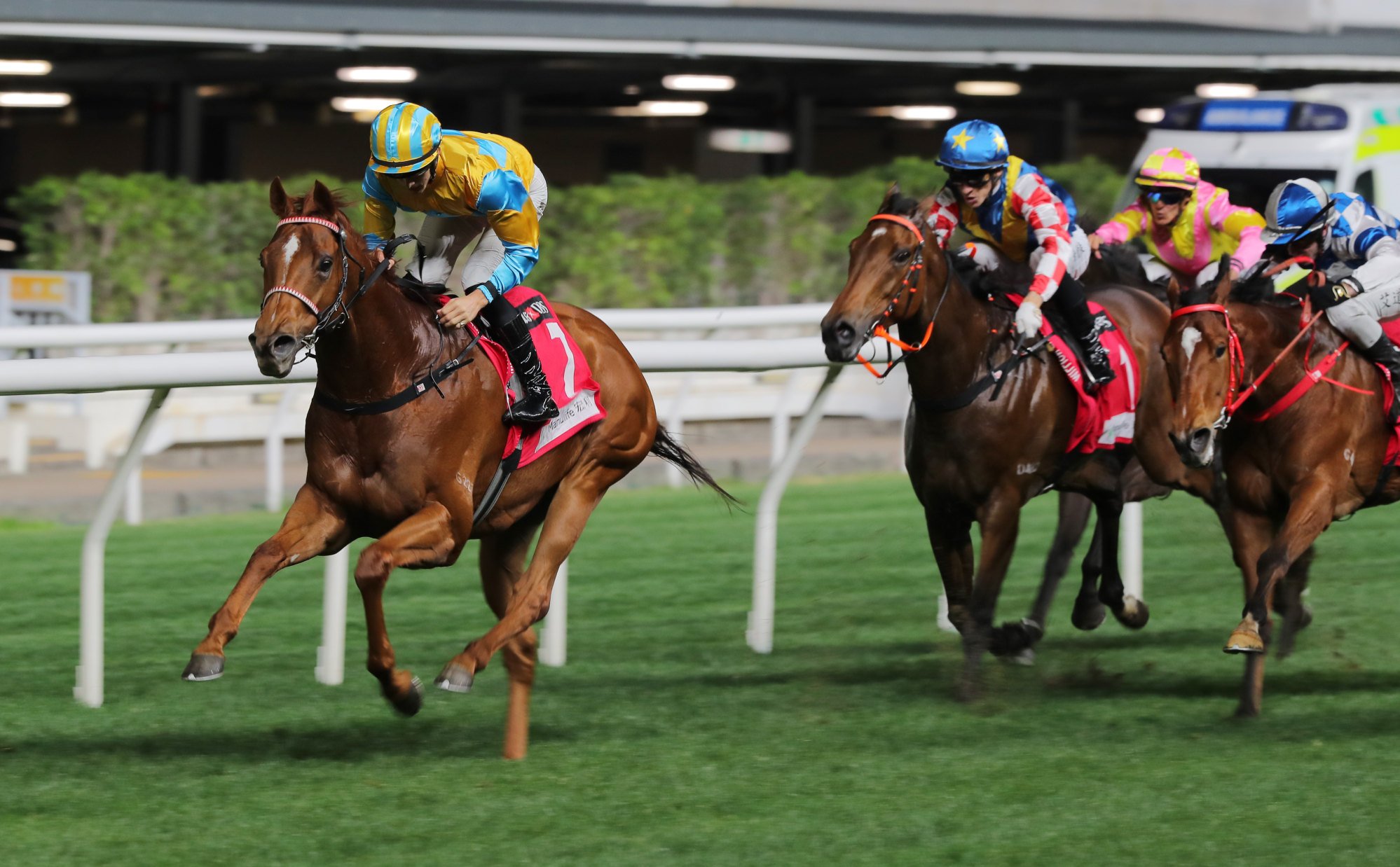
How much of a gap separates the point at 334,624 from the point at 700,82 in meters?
11.0

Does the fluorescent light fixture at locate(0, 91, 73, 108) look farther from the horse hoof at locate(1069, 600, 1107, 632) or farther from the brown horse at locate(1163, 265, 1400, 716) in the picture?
the brown horse at locate(1163, 265, 1400, 716)

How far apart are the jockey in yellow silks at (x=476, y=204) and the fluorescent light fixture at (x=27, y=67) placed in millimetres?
10377

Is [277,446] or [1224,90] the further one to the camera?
[1224,90]

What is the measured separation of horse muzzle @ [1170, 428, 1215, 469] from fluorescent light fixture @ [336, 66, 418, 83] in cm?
1023

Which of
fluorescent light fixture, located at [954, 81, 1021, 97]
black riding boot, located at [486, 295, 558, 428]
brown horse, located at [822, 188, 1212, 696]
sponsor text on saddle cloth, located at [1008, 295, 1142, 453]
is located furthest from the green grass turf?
fluorescent light fixture, located at [954, 81, 1021, 97]

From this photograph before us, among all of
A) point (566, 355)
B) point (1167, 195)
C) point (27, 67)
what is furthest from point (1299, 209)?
point (27, 67)

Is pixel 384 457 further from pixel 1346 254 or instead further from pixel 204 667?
pixel 1346 254

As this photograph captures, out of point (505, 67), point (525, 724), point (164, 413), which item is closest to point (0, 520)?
point (164, 413)

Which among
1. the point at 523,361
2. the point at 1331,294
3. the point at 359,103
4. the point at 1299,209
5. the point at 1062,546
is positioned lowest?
the point at 1062,546

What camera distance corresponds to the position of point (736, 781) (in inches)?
176

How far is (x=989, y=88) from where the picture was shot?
1775cm

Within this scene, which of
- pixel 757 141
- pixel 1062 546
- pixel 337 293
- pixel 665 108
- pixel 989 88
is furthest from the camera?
pixel 665 108

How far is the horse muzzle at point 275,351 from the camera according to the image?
406 cm

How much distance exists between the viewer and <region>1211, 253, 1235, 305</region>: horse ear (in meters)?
5.36
